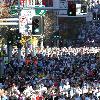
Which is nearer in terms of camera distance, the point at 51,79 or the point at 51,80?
the point at 51,80

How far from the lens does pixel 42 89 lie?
29.3m

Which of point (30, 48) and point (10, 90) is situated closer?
point (10, 90)

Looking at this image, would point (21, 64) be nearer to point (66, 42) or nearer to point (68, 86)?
point (68, 86)

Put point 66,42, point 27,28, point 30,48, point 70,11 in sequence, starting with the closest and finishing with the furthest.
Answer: point 27,28
point 70,11
point 30,48
point 66,42

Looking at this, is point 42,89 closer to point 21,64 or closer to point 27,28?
point 27,28

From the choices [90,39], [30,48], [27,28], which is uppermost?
[27,28]

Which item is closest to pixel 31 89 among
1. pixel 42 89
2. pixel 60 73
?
pixel 42 89

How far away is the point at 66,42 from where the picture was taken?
9769 cm

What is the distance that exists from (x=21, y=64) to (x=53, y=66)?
2.18 metres

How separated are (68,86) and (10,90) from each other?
3.15 metres

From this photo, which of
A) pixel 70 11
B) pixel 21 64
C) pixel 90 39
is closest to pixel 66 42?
pixel 90 39

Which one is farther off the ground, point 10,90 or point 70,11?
point 70,11

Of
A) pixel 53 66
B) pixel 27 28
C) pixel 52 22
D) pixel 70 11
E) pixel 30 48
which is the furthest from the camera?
pixel 52 22

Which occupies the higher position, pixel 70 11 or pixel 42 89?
pixel 70 11
